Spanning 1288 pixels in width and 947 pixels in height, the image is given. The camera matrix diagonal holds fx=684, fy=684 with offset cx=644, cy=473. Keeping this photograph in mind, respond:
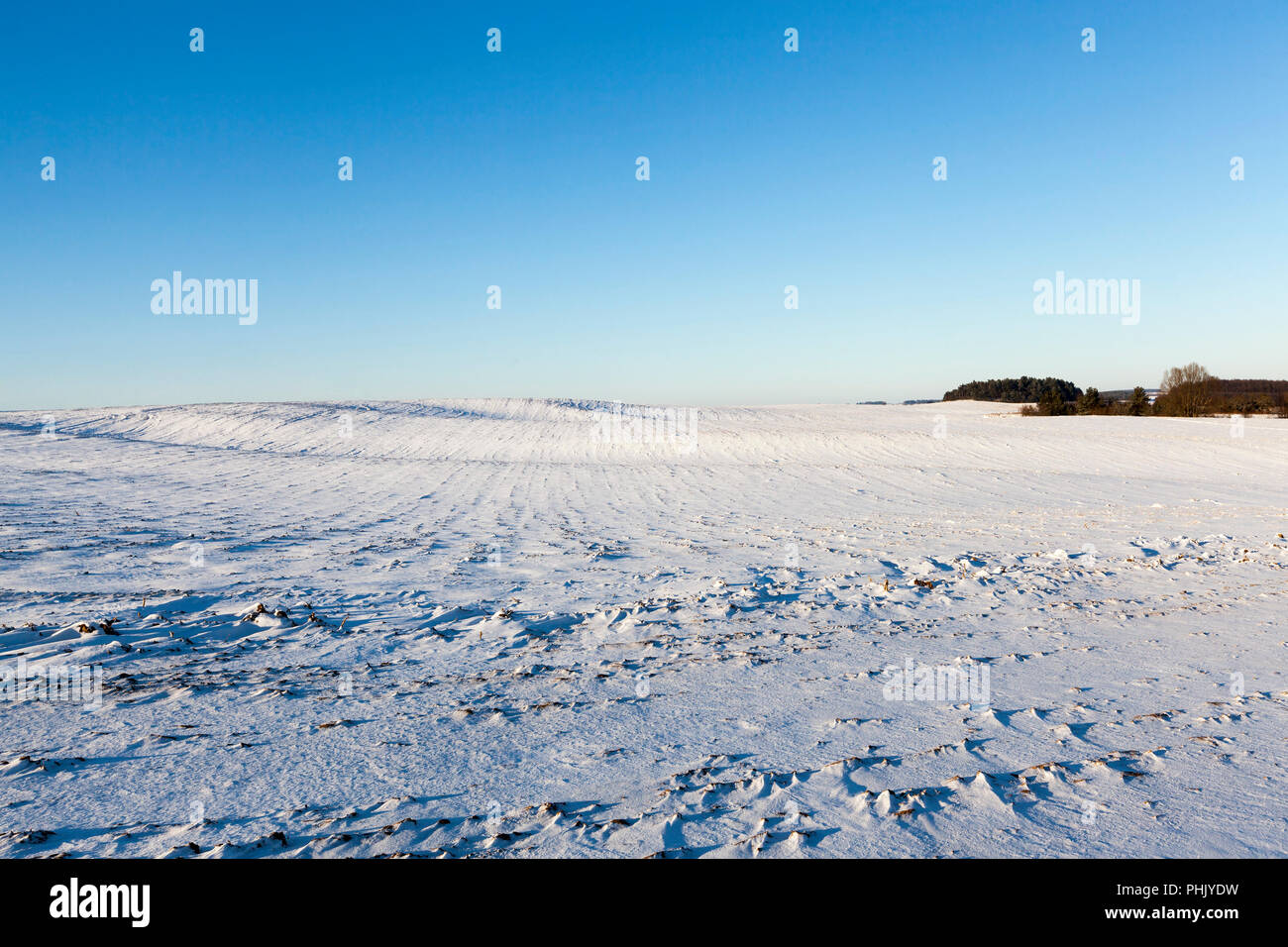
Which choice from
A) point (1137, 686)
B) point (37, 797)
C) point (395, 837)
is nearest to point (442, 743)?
point (395, 837)

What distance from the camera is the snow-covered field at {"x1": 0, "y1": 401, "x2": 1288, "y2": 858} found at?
338 centimetres

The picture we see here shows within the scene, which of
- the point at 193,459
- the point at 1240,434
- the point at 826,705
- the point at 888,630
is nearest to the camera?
the point at 826,705

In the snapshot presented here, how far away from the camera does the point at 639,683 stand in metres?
5.34

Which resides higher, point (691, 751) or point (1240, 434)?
point (1240, 434)

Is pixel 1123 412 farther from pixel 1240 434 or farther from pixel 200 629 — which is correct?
pixel 200 629

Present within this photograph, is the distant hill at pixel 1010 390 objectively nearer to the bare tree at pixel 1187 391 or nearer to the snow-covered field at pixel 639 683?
the bare tree at pixel 1187 391

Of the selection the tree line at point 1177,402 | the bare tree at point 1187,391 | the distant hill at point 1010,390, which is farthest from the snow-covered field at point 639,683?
the distant hill at point 1010,390

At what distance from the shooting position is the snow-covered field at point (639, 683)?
3.38 m

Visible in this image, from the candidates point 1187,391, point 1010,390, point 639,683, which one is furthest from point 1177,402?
point 639,683

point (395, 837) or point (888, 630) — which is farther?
point (888, 630)

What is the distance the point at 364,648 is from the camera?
6.06 m

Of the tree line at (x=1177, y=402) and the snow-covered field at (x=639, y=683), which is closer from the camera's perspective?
the snow-covered field at (x=639, y=683)

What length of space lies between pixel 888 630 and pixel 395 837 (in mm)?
5100

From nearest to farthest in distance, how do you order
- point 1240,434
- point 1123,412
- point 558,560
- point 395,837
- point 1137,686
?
point 395,837
point 1137,686
point 558,560
point 1240,434
point 1123,412
